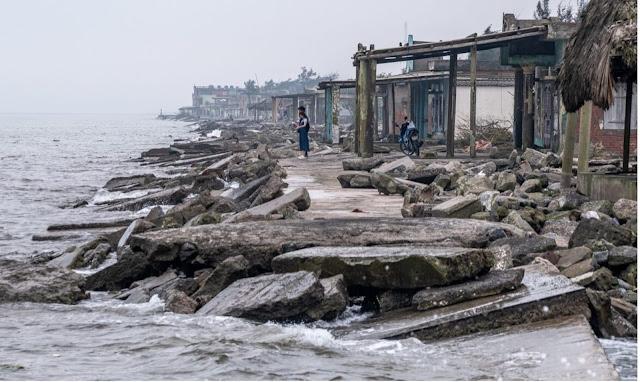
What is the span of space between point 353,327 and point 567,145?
749 centimetres

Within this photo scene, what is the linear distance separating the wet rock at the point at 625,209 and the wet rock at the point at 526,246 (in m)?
2.03

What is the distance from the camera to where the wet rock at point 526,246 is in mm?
8508

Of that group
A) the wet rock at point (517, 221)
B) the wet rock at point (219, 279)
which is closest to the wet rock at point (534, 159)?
the wet rock at point (517, 221)

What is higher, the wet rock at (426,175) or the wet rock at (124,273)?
the wet rock at (426,175)

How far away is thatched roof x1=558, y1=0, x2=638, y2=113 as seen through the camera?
11367mm

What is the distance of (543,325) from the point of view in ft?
21.9

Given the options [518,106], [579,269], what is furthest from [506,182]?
[518,106]

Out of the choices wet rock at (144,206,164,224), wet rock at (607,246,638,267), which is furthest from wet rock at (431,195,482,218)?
wet rock at (144,206,164,224)

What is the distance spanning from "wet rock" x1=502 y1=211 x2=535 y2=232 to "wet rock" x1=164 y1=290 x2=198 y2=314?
376 centimetres

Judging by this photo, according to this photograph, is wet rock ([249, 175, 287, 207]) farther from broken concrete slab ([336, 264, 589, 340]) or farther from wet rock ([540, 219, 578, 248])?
broken concrete slab ([336, 264, 589, 340])

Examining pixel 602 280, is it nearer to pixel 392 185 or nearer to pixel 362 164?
pixel 392 185

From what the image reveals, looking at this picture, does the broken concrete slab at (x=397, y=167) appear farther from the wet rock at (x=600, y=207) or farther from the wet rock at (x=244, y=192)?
the wet rock at (x=600, y=207)

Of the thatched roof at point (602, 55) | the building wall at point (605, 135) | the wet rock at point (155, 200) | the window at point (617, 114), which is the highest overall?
the thatched roof at point (602, 55)

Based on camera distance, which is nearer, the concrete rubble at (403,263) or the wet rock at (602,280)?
the concrete rubble at (403,263)
